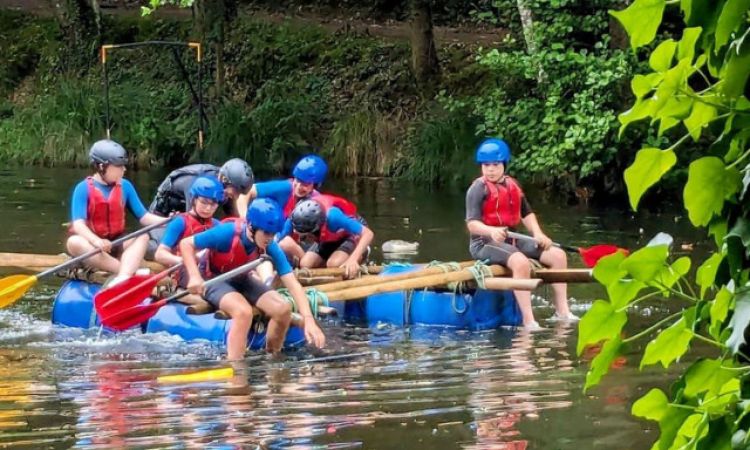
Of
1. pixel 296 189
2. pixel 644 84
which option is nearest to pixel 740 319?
pixel 644 84

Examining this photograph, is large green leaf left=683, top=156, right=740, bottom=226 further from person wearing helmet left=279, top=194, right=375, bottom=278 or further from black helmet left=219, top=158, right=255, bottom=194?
black helmet left=219, top=158, right=255, bottom=194

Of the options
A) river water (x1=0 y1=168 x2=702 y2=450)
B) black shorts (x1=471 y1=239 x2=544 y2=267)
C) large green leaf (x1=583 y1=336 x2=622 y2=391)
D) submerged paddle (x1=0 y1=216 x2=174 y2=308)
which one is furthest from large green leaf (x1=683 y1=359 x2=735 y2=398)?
submerged paddle (x1=0 y1=216 x2=174 y2=308)

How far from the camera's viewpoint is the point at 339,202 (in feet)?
32.1

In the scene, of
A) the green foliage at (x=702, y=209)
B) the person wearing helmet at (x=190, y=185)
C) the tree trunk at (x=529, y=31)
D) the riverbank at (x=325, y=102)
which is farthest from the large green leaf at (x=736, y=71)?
the tree trunk at (x=529, y=31)

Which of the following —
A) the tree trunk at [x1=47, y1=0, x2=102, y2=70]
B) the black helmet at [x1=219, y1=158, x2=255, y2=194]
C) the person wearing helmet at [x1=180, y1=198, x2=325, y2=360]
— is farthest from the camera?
the tree trunk at [x1=47, y1=0, x2=102, y2=70]

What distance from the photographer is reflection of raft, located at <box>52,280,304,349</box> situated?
8.19 meters

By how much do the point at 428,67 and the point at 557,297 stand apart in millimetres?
12701

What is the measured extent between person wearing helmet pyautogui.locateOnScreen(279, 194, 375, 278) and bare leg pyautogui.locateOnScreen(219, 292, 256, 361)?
1446mm

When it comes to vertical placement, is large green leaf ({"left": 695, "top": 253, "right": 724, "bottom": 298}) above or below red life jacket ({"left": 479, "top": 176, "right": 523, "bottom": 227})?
above

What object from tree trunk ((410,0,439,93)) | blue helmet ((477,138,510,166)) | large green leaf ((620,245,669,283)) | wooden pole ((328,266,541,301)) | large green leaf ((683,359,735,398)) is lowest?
wooden pole ((328,266,541,301))

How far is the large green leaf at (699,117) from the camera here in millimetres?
1671

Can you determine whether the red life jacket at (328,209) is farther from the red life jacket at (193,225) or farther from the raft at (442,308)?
the red life jacket at (193,225)

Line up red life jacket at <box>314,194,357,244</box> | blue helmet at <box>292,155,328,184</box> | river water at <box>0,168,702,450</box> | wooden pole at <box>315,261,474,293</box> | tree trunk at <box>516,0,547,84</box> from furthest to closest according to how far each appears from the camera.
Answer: tree trunk at <box>516,0,547,84</box> → red life jacket at <box>314,194,357,244</box> → blue helmet at <box>292,155,328,184</box> → wooden pole at <box>315,261,474,293</box> → river water at <box>0,168,702,450</box>

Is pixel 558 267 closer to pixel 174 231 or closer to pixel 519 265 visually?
pixel 519 265
